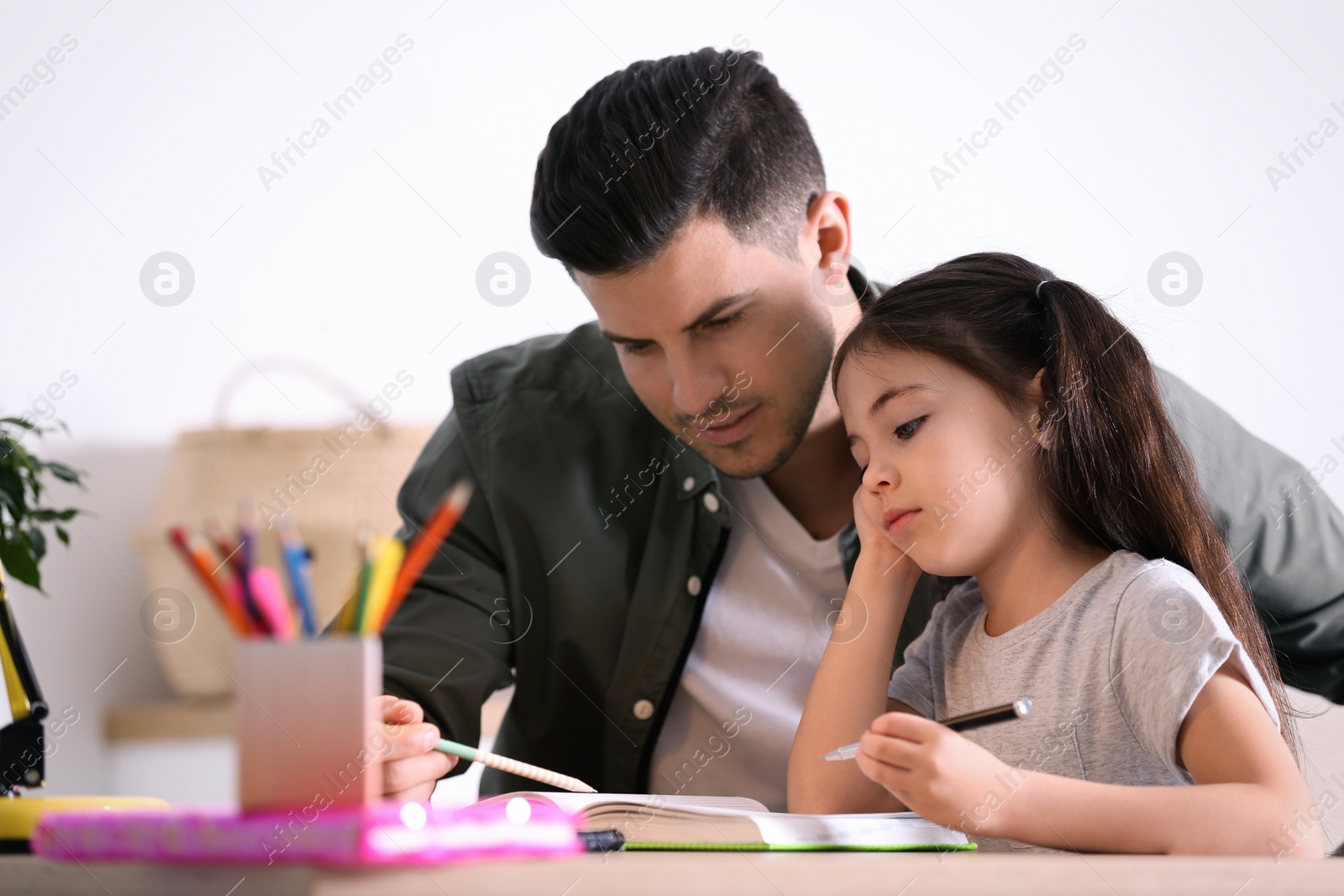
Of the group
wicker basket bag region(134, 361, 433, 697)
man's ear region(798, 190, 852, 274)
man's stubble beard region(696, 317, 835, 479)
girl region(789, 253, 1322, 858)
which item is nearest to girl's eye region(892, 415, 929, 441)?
girl region(789, 253, 1322, 858)

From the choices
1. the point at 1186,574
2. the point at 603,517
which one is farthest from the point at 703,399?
the point at 1186,574

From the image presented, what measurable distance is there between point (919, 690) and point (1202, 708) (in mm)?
359

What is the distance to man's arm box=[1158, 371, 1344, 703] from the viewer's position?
134cm

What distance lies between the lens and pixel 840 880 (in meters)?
0.43

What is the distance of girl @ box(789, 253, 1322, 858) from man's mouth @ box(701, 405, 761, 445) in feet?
0.69

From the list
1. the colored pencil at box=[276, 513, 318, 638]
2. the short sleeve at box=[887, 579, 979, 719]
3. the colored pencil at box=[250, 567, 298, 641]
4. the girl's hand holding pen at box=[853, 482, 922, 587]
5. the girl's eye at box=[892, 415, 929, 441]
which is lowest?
the colored pencil at box=[250, 567, 298, 641]

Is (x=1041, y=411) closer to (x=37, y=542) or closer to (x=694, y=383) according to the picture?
(x=694, y=383)

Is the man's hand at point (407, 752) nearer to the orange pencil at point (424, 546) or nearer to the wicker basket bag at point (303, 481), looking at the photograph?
the orange pencil at point (424, 546)

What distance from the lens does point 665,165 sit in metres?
1.26

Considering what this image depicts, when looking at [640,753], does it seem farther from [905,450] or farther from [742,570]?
[905,450]

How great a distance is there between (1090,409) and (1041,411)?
0.15 feet

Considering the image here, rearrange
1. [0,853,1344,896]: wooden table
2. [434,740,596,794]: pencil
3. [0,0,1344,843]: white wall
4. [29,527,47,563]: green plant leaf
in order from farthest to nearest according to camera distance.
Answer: [0,0,1344,843]: white wall → [29,527,47,563]: green plant leaf → [434,740,596,794]: pencil → [0,853,1344,896]: wooden table

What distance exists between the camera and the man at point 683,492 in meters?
1.25

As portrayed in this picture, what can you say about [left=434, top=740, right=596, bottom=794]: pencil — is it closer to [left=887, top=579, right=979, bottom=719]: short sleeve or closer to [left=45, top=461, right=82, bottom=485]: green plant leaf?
[left=887, top=579, right=979, bottom=719]: short sleeve
